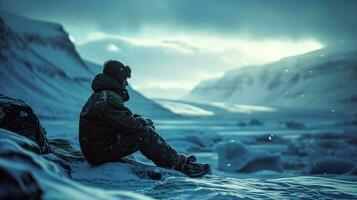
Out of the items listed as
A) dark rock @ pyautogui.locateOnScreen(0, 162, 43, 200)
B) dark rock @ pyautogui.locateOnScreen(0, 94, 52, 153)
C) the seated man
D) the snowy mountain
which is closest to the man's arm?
the seated man

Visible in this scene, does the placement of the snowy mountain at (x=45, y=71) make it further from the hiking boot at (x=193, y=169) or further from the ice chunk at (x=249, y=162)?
the hiking boot at (x=193, y=169)

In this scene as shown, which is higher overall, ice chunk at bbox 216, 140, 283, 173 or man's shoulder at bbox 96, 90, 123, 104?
man's shoulder at bbox 96, 90, 123, 104

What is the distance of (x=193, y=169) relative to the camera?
5430 mm

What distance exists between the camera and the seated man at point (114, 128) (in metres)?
4.89

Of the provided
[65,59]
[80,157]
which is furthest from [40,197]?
[65,59]

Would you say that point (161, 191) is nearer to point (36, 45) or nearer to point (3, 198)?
point (3, 198)

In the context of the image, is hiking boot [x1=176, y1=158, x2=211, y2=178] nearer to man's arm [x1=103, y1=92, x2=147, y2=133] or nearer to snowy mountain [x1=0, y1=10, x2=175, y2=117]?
man's arm [x1=103, y1=92, x2=147, y2=133]

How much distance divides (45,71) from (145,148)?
99.2 m

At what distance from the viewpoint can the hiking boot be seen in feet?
17.6

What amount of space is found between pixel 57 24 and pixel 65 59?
70.0 ft

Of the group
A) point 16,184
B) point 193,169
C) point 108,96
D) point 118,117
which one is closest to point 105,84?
point 108,96

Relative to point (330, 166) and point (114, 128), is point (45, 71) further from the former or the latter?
point (114, 128)

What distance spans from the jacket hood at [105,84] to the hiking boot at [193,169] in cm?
117

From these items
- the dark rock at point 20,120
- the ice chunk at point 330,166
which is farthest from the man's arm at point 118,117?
the ice chunk at point 330,166
